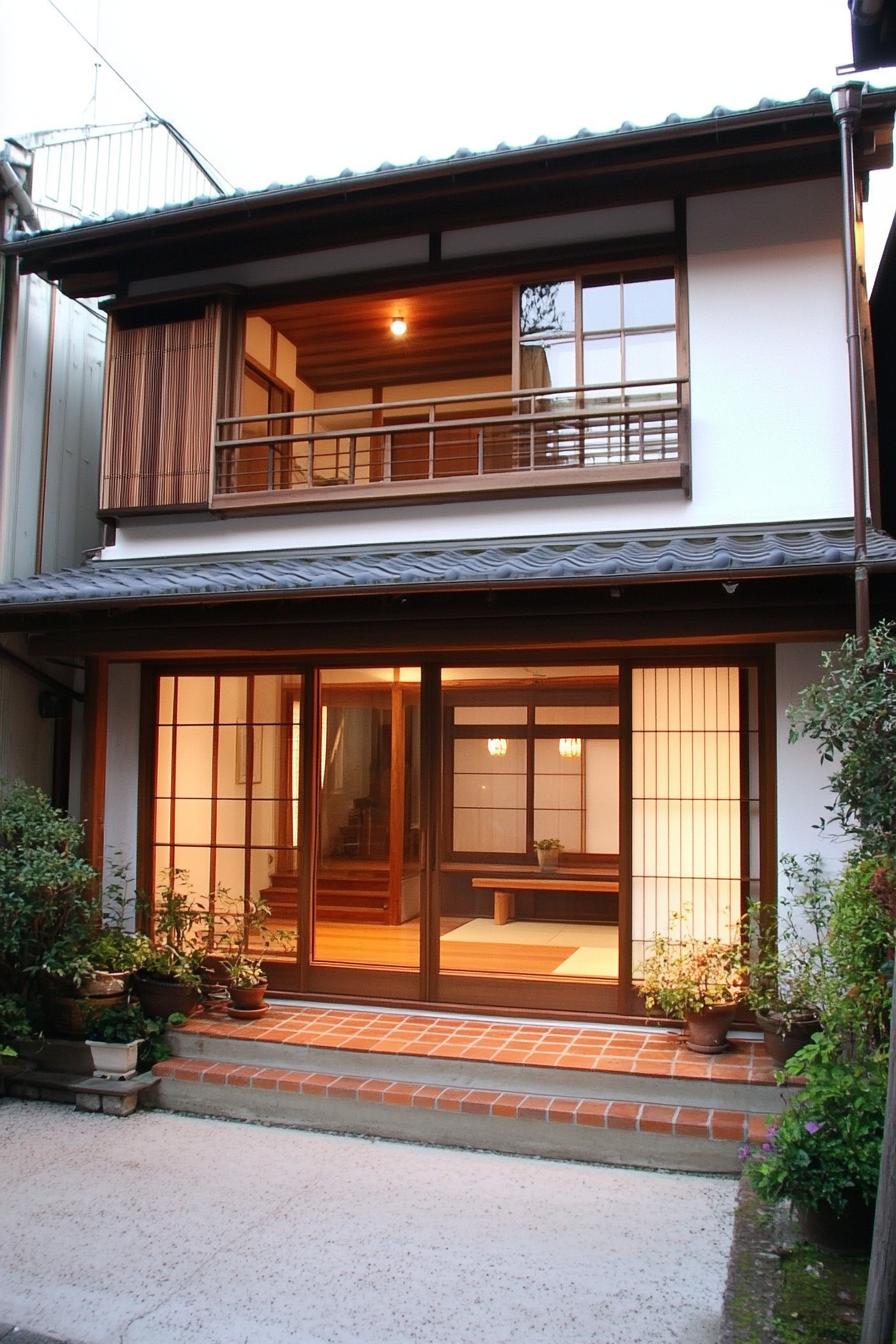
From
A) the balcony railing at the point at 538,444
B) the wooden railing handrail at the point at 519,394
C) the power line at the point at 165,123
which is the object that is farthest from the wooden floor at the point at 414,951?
the power line at the point at 165,123

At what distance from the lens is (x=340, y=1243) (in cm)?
465

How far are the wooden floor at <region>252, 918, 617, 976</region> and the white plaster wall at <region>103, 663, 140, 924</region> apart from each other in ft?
5.31

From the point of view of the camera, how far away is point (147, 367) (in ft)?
28.0

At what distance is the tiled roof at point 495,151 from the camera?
6.47 metres

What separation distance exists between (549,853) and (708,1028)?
7.19ft

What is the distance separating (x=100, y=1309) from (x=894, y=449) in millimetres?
7987

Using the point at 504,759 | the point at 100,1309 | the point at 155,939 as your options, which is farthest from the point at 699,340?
the point at 100,1309

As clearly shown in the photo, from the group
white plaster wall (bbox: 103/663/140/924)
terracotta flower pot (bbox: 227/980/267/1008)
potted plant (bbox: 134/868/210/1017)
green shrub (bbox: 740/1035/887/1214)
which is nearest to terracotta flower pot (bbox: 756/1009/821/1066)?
green shrub (bbox: 740/1035/887/1214)

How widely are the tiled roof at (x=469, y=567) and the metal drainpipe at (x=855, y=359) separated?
16 cm

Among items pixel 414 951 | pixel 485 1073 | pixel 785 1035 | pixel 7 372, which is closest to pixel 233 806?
pixel 414 951

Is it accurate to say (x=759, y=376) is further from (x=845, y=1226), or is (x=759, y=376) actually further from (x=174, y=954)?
(x=174, y=954)

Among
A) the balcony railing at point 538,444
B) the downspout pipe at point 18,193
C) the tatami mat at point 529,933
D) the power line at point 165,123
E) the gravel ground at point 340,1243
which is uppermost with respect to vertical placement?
the power line at point 165,123

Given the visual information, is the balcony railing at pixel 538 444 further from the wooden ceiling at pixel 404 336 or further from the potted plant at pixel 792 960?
the potted plant at pixel 792 960

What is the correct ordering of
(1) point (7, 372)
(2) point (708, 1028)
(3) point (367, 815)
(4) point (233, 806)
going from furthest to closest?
(3) point (367, 815)
(1) point (7, 372)
(4) point (233, 806)
(2) point (708, 1028)
